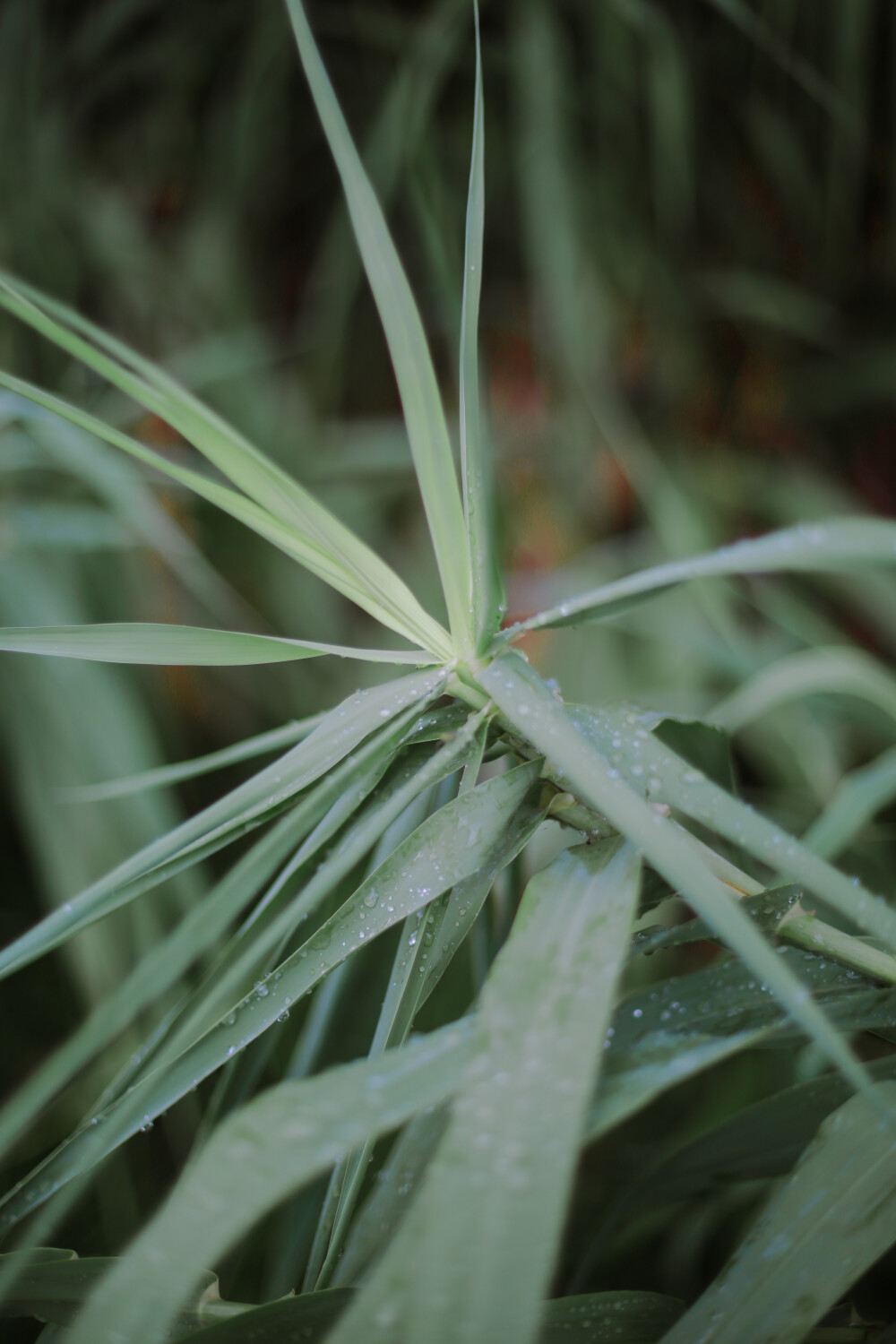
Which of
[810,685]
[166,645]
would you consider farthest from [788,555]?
[810,685]

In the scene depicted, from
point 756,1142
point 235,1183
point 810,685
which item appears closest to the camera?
point 235,1183

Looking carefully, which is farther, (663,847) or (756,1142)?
(756,1142)

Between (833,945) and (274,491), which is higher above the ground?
(274,491)

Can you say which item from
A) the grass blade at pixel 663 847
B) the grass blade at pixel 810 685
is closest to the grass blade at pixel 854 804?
the grass blade at pixel 810 685

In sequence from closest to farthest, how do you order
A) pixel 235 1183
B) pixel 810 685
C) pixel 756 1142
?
pixel 235 1183
pixel 756 1142
pixel 810 685

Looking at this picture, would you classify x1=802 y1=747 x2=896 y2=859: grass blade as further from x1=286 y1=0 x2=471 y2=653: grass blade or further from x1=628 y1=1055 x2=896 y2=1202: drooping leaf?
x1=286 y1=0 x2=471 y2=653: grass blade

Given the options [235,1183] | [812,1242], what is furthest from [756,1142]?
[235,1183]

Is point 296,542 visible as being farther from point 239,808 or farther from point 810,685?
point 810,685
